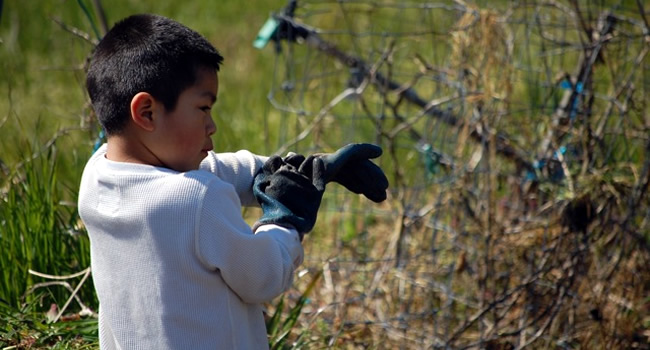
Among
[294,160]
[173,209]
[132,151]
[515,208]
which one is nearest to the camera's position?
[173,209]

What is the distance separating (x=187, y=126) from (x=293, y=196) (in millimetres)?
252

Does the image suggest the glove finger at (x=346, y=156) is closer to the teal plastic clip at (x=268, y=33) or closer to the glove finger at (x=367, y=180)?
the glove finger at (x=367, y=180)

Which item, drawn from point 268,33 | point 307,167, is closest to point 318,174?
point 307,167

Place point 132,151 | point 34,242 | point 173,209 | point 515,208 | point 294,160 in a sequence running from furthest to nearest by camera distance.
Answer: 1. point 515,208
2. point 34,242
3. point 294,160
4. point 132,151
5. point 173,209

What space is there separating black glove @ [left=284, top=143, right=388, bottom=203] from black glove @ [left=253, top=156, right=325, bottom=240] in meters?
0.05

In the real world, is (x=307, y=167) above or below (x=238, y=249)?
above

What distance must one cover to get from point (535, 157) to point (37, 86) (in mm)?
3906

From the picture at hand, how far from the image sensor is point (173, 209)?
1.72 meters


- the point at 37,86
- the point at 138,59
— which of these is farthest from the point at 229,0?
the point at 138,59

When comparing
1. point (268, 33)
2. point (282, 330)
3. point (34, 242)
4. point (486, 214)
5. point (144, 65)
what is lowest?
point (282, 330)

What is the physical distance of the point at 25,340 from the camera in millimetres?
2453

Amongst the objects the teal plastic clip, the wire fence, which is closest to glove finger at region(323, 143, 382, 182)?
the wire fence

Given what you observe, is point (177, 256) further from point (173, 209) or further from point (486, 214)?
point (486, 214)

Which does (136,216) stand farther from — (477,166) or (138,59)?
(477,166)
